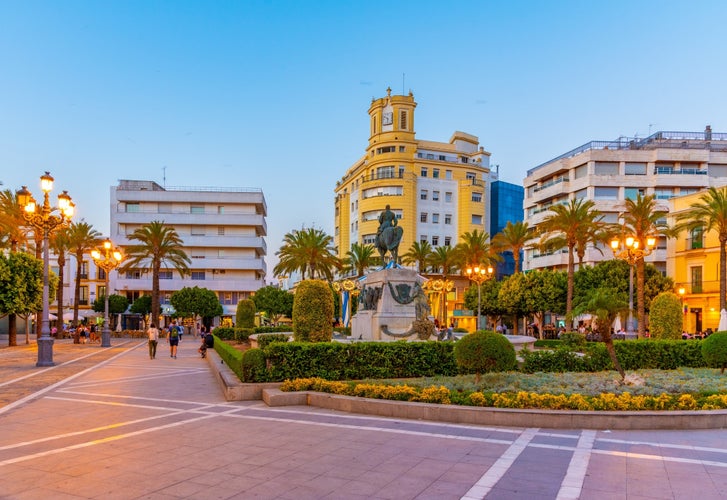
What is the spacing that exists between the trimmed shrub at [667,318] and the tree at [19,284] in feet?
118

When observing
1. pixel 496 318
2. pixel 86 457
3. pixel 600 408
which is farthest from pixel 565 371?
pixel 496 318

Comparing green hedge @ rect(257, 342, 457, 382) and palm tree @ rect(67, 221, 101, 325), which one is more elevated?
palm tree @ rect(67, 221, 101, 325)

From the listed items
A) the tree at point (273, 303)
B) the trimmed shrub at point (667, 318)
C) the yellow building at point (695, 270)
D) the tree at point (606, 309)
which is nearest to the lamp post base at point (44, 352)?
the tree at point (606, 309)

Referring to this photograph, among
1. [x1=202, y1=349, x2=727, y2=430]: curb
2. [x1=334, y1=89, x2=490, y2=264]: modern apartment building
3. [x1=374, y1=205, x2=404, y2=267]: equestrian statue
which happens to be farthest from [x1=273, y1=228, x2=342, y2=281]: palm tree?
[x1=202, y1=349, x2=727, y2=430]: curb

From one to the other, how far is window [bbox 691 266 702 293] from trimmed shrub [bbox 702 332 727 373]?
3109 centimetres

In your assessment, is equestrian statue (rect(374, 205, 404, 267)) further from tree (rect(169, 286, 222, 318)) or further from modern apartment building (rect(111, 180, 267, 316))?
modern apartment building (rect(111, 180, 267, 316))

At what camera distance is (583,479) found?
22.7 ft

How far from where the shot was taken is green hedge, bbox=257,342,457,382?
45.1ft

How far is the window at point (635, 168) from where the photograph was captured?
188 feet

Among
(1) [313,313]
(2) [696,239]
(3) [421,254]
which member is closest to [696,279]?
(2) [696,239]

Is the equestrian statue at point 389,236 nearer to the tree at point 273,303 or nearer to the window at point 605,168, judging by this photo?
the tree at point 273,303

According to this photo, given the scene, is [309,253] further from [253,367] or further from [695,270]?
[253,367]

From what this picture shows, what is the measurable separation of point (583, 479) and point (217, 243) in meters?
69.4

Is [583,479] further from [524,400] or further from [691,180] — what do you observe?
[691,180]
